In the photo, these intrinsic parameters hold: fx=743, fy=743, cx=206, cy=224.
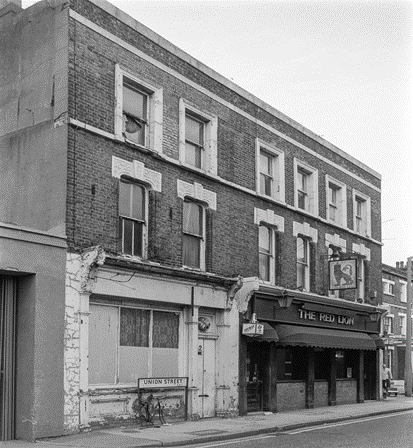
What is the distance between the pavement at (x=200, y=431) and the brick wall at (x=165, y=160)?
421 cm

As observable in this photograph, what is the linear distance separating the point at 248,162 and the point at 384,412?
9820 mm

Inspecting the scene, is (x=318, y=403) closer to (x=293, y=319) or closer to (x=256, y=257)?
(x=293, y=319)

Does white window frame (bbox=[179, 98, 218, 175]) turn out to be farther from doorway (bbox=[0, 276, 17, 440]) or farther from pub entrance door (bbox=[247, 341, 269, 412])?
doorway (bbox=[0, 276, 17, 440])

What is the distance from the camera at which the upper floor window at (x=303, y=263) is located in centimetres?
2659

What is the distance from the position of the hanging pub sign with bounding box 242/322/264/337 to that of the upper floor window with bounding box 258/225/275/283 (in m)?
2.59

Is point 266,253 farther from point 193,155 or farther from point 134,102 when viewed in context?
point 134,102

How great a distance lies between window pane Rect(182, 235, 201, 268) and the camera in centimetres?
2073

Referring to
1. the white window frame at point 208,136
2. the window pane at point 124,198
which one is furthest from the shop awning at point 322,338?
the window pane at point 124,198

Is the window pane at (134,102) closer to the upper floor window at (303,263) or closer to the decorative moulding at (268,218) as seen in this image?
the decorative moulding at (268,218)

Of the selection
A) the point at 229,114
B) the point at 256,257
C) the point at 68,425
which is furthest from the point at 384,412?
the point at 68,425

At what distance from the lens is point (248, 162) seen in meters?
23.6

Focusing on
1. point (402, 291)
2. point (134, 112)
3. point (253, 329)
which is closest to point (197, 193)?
point (134, 112)

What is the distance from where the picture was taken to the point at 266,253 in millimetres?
24672

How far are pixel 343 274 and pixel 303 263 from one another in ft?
5.26
